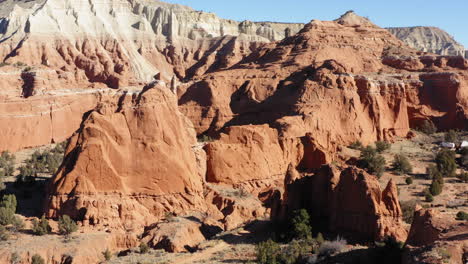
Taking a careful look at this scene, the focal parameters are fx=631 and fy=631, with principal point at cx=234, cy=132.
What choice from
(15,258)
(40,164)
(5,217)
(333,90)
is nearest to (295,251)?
(15,258)

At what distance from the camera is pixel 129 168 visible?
3275cm

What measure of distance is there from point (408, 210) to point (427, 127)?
23264 millimetres

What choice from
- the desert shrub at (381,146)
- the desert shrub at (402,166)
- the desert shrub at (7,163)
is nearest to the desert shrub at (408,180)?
the desert shrub at (402,166)

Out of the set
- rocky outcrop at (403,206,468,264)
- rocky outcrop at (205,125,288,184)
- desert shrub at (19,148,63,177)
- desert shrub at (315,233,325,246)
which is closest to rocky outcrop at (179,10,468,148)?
rocky outcrop at (205,125,288,184)

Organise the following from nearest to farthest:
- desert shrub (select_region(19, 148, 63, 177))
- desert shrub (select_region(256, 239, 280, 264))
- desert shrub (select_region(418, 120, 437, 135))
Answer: desert shrub (select_region(256, 239, 280, 264)) < desert shrub (select_region(19, 148, 63, 177)) < desert shrub (select_region(418, 120, 437, 135))

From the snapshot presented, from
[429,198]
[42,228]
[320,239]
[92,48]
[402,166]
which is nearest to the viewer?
[320,239]

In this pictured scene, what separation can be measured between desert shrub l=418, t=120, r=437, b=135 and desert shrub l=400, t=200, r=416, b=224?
19.9 m

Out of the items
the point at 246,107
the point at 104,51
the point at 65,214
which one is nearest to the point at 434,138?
the point at 246,107

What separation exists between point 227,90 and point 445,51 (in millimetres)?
105761

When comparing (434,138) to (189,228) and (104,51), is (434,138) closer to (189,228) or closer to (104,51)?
(189,228)

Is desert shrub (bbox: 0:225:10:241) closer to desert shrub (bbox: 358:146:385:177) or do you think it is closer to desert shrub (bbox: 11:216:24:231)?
desert shrub (bbox: 11:216:24:231)

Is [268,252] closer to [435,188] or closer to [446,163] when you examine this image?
[435,188]

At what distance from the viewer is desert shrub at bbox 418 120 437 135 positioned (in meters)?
53.9

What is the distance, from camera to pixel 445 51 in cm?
14962
